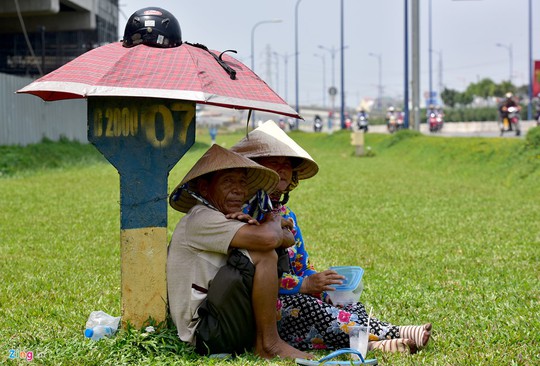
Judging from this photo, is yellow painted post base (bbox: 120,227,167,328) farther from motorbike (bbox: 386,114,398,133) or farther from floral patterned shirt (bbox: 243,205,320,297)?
motorbike (bbox: 386,114,398,133)

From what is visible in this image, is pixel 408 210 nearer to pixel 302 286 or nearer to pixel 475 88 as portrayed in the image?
pixel 302 286

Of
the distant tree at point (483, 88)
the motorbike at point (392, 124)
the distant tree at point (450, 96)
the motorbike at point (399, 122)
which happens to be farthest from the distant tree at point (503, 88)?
the motorbike at point (392, 124)

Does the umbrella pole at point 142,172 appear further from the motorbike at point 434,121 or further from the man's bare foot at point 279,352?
the motorbike at point 434,121

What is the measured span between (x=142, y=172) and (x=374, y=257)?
4.27 metres

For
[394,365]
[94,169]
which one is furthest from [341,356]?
[94,169]

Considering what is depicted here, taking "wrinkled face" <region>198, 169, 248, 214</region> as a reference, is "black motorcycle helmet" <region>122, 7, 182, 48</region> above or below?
above

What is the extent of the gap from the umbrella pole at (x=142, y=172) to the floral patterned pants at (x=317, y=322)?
0.71 m

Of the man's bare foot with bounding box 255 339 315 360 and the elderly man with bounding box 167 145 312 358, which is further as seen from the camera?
the man's bare foot with bounding box 255 339 315 360

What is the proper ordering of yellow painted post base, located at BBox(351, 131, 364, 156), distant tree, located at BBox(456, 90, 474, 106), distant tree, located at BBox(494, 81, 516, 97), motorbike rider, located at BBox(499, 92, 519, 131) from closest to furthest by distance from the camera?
yellow painted post base, located at BBox(351, 131, 364, 156) < motorbike rider, located at BBox(499, 92, 519, 131) < distant tree, located at BBox(494, 81, 516, 97) < distant tree, located at BBox(456, 90, 474, 106)

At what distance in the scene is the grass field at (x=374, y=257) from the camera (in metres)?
4.75

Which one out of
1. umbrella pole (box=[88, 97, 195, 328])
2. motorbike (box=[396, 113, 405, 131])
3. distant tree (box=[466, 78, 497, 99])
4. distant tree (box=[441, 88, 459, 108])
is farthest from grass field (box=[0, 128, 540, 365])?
distant tree (box=[441, 88, 459, 108])

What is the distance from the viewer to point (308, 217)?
12.1m

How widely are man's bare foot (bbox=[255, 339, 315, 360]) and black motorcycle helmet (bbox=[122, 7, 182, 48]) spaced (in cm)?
168

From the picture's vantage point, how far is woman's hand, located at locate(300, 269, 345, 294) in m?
4.87
